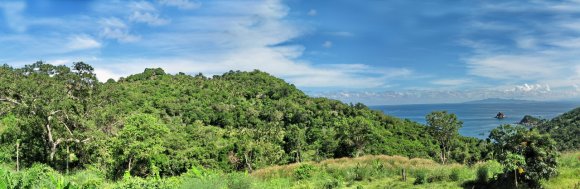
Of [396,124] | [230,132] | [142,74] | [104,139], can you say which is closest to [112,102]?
[104,139]

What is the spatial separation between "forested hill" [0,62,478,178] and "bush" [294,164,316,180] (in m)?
7.93

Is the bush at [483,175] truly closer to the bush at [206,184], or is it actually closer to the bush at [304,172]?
the bush at [304,172]

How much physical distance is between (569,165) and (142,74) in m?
104

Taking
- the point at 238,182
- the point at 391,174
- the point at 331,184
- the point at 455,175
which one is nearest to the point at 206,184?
the point at 238,182

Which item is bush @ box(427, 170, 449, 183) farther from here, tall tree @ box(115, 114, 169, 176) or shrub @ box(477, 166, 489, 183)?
tall tree @ box(115, 114, 169, 176)

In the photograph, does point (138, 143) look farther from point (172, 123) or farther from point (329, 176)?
point (172, 123)

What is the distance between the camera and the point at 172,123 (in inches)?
2739

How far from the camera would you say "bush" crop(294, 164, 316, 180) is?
16.5 meters

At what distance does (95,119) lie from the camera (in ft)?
88.4

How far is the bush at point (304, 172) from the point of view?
16.5m

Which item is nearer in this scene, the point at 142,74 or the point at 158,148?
the point at 158,148

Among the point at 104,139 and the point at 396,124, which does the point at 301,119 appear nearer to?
the point at 396,124

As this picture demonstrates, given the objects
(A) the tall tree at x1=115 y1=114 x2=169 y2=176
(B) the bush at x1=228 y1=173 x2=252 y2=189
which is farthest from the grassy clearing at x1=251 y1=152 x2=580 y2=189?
(A) the tall tree at x1=115 y1=114 x2=169 y2=176

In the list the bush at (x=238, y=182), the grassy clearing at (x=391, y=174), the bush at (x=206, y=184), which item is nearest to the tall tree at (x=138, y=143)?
the grassy clearing at (x=391, y=174)
